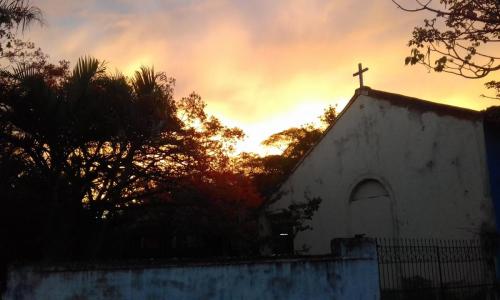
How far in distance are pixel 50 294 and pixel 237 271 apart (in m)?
3.13

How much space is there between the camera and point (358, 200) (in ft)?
63.2

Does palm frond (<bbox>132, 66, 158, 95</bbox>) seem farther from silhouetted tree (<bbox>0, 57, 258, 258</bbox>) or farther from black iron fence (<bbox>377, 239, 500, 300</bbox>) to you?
black iron fence (<bbox>377, 239, 500, 300</bbox>)

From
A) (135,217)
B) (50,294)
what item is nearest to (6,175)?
(135,217)

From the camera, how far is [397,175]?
1784cm

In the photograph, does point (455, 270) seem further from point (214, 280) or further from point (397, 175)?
point (214, 280)

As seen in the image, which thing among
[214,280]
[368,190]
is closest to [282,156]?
[368,190]

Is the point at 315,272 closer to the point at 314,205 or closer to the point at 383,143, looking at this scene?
the point at 314,205

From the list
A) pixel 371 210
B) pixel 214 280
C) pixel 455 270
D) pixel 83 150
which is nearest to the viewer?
pixel 214 280

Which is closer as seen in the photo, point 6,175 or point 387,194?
point 6,175

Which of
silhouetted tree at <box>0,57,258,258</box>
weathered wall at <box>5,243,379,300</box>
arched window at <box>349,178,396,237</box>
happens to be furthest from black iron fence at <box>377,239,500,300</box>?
silhouetted tree at <box>0,57,258,258</box>

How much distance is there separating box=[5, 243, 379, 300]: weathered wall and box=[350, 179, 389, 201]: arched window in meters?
7.28

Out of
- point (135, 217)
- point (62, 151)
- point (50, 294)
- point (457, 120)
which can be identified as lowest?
point (50, 294)

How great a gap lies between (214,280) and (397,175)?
32.9 ft

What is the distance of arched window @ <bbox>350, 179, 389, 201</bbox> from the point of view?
60.6 ft
